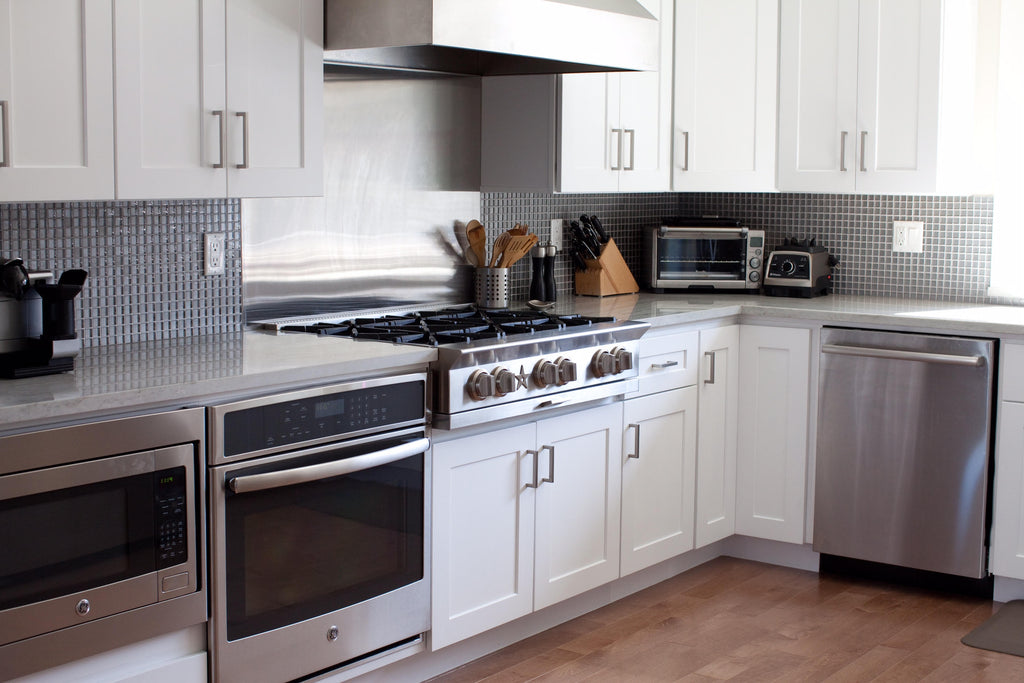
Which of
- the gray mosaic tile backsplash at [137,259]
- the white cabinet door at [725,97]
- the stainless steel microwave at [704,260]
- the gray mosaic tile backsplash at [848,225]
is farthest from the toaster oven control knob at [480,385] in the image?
the stainless steel microwave at [704,260]

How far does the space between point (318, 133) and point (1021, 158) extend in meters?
2.52

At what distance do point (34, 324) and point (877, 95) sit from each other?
9.52ft

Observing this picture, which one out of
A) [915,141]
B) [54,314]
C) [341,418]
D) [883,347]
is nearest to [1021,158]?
[915,141]

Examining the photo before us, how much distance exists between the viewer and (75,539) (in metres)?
2.23

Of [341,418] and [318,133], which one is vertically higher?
[318,133]

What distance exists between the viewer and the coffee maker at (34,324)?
2.39m

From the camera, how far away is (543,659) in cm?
334

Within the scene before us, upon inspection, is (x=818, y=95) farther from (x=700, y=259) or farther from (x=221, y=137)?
(x=221, y=137)

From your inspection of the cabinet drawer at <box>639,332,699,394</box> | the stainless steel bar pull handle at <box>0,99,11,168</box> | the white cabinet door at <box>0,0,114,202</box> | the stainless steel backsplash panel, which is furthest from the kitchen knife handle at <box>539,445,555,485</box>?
the stainless steel bar pull handle at <box>0,99,11,168</box>

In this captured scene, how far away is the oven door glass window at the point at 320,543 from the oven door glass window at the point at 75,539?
21 cm

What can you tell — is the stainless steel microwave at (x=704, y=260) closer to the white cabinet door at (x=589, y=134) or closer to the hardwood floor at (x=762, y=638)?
the white cabinet door at (x=589, y=134)

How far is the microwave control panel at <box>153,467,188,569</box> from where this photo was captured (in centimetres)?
236

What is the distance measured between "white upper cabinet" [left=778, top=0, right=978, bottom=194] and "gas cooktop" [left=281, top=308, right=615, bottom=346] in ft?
3.99

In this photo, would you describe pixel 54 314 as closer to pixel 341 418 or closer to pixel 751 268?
pixel 341 418
